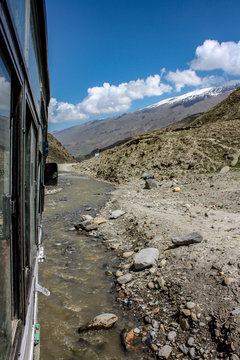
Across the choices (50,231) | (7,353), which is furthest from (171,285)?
(50,231)

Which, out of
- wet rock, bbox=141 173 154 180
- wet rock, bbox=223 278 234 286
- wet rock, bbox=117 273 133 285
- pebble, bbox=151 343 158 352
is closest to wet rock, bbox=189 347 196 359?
pebble, bbox=151 343 158 352

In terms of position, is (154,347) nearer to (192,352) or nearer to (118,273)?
(192,352)

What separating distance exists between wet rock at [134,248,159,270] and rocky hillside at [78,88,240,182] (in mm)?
12886

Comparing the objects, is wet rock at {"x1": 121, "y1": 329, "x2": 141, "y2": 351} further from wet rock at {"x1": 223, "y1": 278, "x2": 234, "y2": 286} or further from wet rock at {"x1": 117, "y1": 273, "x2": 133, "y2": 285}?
wet rock at {"x1": 223, "y1": 278, "x2": 234, "y2": 286}

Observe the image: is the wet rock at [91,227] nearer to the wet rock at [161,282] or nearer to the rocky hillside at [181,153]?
the wet rock at [161,282]

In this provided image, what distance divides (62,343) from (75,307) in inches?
33.2

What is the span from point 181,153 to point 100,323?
61.8 feet

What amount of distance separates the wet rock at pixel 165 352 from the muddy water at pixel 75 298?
29 centimetres

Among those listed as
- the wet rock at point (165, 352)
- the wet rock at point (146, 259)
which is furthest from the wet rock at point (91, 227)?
the wet rock at point (165, 352)

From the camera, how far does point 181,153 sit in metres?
21.4

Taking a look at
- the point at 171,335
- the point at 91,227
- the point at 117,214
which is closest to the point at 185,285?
the point at 171,335

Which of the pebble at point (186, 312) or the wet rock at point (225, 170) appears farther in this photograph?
the wet rock at point (225, 170)

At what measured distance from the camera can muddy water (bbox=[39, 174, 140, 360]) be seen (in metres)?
3.45

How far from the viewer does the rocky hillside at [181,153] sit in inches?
736
